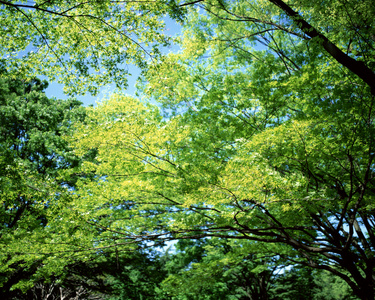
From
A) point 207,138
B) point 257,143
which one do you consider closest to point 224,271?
point 207,138

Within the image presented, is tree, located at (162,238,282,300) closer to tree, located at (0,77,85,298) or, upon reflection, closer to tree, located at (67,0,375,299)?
tree, located at (67,0,375,299)

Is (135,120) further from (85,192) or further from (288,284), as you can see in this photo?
(288,284)

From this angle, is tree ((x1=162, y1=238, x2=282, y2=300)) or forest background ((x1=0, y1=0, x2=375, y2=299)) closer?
forest background ((x1=0, y1=0, x2=375, y2=299))

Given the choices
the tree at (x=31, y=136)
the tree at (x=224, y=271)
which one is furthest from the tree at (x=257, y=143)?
the tree at (x=224, y=271)

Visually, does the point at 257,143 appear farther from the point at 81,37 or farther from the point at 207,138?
the point at 81,37

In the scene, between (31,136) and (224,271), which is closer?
(31,136)

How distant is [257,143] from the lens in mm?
3689

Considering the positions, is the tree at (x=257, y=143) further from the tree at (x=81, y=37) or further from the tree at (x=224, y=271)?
the tree at (x=224, y=271)

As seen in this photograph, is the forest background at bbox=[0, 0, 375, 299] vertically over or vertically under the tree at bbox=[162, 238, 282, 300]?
over

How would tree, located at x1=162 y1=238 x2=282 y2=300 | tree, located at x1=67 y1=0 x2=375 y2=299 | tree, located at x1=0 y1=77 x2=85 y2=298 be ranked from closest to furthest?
tree, located at x1=67 y1=0 x2=375 y2=299 < tree, located at x1=0 y1=77 x2=85 y2=298 < tree, located at x1=162 y1=238 x2=282 y2=300

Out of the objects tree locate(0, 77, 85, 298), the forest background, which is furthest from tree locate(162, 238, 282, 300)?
tree locate(0, 77, 85, 298)

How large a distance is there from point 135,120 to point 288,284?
16.8 meters

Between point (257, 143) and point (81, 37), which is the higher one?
point (81, 37)

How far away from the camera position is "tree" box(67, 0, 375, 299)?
138 inches
